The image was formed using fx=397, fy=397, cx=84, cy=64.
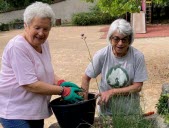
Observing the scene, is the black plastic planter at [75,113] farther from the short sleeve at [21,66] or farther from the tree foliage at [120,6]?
the tree foliage at [120,6]

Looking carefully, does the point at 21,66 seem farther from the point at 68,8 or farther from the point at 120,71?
the point at 68,8

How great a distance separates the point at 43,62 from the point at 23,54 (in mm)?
169

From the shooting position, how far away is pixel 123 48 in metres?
2.62

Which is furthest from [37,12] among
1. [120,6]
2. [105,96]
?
[120,6]

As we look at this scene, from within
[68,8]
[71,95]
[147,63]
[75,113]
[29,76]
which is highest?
[29,76]

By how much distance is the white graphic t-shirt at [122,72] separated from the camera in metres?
2.65

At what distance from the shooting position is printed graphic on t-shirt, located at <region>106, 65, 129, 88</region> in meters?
2.67

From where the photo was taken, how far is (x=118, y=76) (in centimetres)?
267

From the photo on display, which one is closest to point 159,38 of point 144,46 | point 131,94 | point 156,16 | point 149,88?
point 144,46

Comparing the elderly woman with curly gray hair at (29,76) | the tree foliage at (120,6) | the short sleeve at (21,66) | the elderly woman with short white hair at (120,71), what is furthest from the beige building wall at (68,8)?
the short sleeve at (21,66)

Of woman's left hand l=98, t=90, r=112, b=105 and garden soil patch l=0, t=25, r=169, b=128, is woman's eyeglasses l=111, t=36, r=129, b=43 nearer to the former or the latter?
woman's left hand l=98, t=90, r=112, b=105

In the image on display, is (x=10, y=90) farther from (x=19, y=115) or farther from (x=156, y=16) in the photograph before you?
(x=156, y=16)

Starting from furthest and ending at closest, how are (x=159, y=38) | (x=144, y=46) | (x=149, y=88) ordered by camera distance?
1. (x=159, y=38)
2. (x=144, y=46)
3. (x=149, y=88)

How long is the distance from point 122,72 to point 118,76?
0.13 ft
